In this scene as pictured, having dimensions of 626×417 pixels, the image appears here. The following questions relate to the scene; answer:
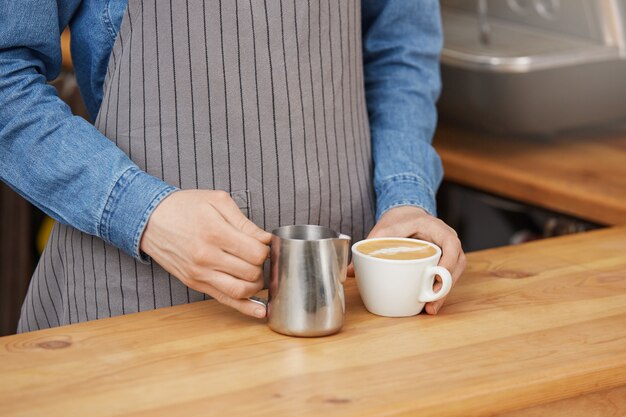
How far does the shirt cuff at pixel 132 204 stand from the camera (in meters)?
1.07

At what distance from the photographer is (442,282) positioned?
1.07 meters

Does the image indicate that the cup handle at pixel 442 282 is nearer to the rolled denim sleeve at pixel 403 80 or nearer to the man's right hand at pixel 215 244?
the man's right hand at pixel 215 244

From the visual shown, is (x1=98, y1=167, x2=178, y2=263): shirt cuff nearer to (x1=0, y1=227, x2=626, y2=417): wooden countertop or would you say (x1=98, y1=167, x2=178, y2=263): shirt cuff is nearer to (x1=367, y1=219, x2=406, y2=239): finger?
(x1=0, y1=227, x2=626, y2=417): wooden countertop

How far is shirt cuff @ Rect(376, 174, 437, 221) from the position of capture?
1.29 metres

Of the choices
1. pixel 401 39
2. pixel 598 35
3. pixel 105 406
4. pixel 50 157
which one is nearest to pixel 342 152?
pixel 401 39

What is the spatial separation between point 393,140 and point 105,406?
648mm

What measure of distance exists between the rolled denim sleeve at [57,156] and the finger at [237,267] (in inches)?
4.0

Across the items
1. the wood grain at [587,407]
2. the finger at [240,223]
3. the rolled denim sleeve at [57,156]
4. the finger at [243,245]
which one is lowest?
the wood grain at [587,407]

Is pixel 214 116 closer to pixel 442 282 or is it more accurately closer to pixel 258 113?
pixel 258 113

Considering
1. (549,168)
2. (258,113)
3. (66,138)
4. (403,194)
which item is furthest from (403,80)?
(66,138)

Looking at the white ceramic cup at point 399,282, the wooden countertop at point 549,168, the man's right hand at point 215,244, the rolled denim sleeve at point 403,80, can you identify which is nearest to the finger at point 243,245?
the man's right hand at point 215,244

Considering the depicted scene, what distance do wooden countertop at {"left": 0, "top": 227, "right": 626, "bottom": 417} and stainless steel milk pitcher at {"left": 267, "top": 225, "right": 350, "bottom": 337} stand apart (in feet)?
0.06

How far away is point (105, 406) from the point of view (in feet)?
2.80

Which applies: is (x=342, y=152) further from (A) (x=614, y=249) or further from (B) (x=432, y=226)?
(A) (x=614, y=249)
